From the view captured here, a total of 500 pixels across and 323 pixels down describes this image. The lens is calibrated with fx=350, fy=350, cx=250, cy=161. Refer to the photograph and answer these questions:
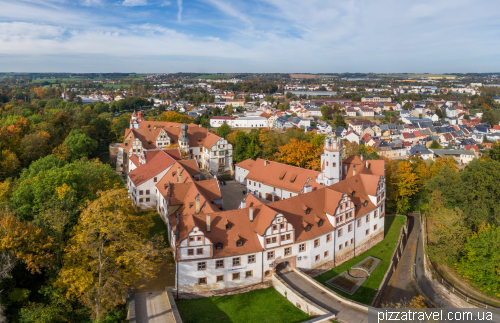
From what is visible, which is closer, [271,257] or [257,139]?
[271,257]

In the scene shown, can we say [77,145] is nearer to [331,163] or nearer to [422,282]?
[331,163]

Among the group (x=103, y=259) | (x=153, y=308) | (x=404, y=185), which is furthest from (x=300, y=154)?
(x=103, y=259)

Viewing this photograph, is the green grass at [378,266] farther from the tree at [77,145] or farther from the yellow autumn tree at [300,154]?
the tree at [77,145]

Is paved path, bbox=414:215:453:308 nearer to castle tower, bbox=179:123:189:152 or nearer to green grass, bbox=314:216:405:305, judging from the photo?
green grass, bbox=314:216:405:305

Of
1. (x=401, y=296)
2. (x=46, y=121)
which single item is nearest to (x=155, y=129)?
(x=46, y=121)

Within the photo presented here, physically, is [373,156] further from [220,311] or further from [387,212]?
[220,311]

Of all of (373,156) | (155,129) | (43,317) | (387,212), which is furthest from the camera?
→ (155,129)

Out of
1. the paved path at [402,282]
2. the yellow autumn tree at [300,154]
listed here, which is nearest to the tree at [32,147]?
the yellow autumn tree at [300,154]
